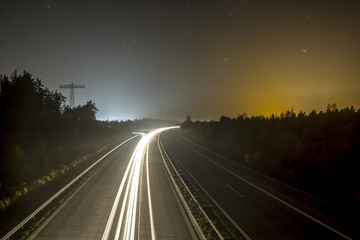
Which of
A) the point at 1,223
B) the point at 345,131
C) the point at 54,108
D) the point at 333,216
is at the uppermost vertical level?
the point at 54,108

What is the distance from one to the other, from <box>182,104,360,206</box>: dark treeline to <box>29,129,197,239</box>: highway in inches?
420

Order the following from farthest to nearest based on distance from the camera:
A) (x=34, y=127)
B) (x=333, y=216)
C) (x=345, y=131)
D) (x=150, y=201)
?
(x=34, y=127) < (x=345, y=131) < (x=150, y=201) < (x=333, y=216)

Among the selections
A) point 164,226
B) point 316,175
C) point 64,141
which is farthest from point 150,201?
point 64,141

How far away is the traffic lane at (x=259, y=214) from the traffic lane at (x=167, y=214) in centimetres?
280

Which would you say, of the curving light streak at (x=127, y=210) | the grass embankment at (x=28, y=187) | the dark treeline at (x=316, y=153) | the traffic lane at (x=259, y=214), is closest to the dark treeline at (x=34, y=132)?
the grass embankment at (x=28, y=187)

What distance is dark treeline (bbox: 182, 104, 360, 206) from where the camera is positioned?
16.1m

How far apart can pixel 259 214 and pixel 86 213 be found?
978cm

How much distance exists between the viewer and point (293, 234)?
10961 mm

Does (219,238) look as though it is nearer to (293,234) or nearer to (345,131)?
(293,234)

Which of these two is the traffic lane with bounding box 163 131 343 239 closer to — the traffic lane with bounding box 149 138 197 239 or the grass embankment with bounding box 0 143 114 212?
the traffic lane with bounding box 149 138 197 239

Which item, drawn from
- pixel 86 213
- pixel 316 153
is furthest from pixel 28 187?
pixel 316 153

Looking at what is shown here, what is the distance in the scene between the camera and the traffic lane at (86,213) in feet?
35.3

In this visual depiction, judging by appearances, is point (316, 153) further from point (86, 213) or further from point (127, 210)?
point (86, 213)

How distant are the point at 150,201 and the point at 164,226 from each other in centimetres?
384
